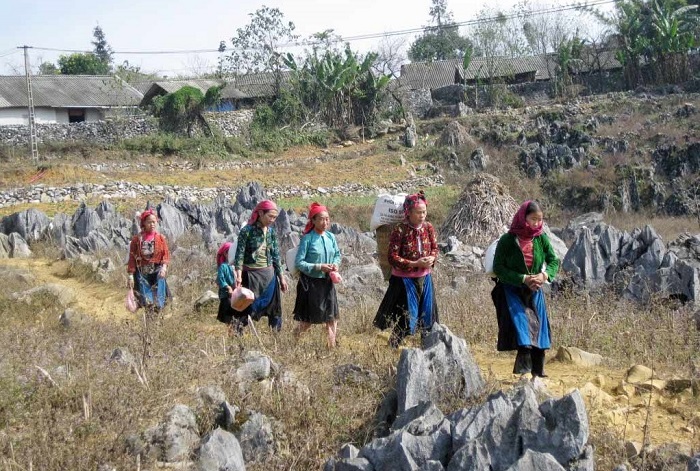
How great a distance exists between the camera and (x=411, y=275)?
5898 mm

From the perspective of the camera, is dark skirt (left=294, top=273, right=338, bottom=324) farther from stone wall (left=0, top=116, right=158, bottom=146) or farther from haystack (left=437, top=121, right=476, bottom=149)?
haystack (left=437, top=121, right=476, bottom=149)

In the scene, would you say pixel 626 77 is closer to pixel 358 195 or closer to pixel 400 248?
pixel 358 195

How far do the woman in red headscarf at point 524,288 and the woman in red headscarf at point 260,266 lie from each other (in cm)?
188

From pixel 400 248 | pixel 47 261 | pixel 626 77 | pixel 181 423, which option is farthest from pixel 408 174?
pixel 181 423

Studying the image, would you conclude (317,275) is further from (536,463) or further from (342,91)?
(342,91)

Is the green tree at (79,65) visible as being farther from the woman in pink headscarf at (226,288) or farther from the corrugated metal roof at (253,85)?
the woman in pink headscarf at (226,288)

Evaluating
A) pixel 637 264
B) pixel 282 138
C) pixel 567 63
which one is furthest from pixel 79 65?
pixel 637 264

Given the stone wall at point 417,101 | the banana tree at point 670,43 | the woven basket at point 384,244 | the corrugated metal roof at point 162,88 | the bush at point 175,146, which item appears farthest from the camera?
the stone wall at point 417,101

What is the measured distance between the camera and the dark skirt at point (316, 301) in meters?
6.10

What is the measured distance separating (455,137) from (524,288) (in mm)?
25169

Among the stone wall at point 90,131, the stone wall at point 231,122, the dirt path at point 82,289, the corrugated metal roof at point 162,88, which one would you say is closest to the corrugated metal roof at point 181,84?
the corrugated metal roof at point 162,88

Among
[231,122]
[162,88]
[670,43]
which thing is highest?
[670,43]

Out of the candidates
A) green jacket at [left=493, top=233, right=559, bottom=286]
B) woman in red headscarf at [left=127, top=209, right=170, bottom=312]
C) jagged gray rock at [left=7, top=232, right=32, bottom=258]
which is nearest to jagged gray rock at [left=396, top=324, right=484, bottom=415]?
green jacket at [left=493, top=233, right=559, bottom=286]

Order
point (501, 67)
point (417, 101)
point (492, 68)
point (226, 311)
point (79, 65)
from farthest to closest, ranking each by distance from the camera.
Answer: point (79, 65)
point (501, 67)
point (492, 68)
point (417, 101)
point (226, 311)
